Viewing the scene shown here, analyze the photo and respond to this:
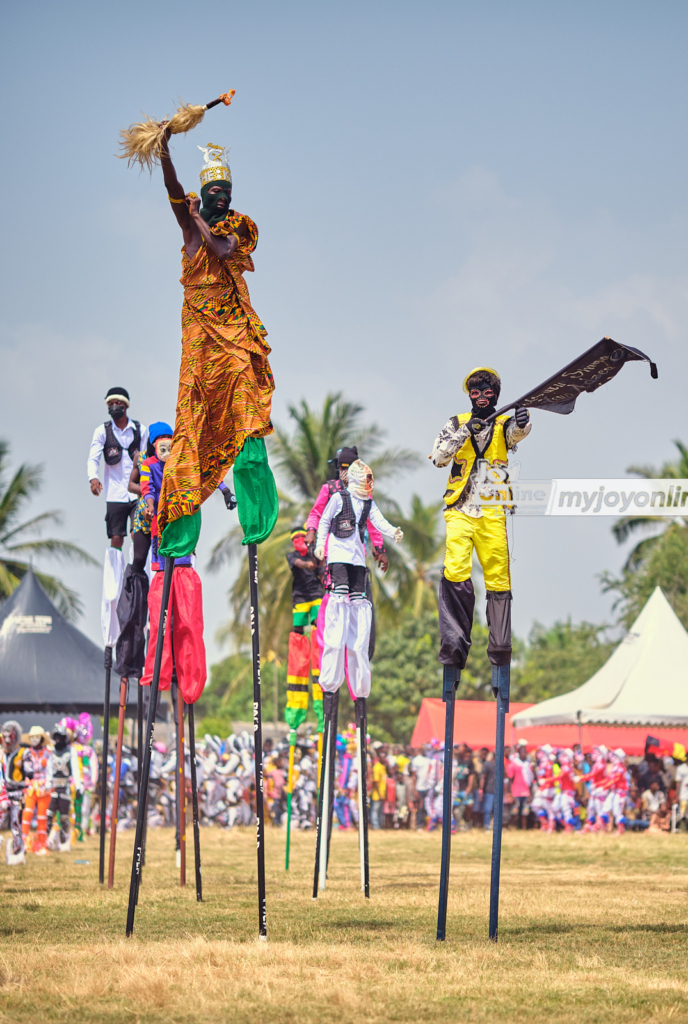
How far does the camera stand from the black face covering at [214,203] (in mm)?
7469

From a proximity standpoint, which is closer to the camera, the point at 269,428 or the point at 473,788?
the point at 269,428

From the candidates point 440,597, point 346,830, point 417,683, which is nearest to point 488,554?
point 440,597

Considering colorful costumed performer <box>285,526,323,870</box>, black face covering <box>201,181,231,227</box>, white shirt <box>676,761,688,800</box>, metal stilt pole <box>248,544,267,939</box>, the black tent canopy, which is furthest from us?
the black tent canopy

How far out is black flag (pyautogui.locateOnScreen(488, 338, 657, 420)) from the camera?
7.39 m

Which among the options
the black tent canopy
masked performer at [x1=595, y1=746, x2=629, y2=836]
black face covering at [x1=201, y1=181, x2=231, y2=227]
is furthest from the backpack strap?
the black tent canopy

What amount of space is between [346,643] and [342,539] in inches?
40.2

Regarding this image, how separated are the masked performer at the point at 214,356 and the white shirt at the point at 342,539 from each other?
262 centimetres

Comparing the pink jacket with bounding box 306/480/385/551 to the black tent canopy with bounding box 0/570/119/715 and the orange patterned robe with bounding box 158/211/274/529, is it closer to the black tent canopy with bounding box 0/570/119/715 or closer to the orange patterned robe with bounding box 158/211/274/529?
the orange patterned robe with bounding box 158/211/274/529

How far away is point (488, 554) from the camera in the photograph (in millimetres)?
7730

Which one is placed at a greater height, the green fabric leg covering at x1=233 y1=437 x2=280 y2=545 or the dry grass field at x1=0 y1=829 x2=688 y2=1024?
the green fabric leg covering at x1=233 y1=437 x2=280 y2=545

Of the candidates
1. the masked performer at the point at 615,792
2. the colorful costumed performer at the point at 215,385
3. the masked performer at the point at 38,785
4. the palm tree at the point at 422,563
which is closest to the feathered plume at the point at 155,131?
the colorful costumed performer at the point at 215,385

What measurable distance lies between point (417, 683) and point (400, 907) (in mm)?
36526

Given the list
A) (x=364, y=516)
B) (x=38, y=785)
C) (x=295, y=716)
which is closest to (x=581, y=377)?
(x=364, y=516)

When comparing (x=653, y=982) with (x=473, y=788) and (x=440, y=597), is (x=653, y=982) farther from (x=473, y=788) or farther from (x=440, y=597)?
(x=473, y=788)
